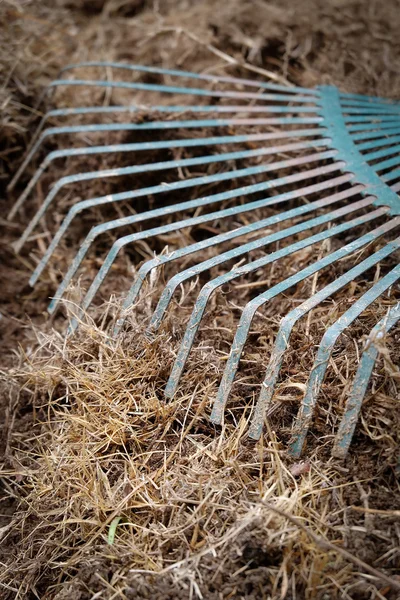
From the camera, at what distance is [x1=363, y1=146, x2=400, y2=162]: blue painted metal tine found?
226 centimetres

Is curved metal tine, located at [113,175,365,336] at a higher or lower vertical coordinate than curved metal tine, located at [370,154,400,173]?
lower

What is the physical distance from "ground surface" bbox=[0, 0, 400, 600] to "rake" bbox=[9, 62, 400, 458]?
73mm

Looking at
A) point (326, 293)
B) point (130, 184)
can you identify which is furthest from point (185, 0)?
point (326, 293)

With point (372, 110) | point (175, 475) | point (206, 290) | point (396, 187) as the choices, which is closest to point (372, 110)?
point (372, 110)

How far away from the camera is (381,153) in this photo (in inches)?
89.4

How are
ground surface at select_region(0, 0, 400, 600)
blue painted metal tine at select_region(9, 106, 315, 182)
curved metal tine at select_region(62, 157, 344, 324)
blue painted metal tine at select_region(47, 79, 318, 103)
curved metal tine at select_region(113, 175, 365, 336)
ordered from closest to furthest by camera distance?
ground surface at select_region(0, 0, 400, 600)
curved metal tine at select_region(113, 175, 365, 336)
curved metal tine at select_region(62, 157, 344, 324)
blue painted metal tine at select_region(9, 106, 315, 182)
blue painted metal tine at select_region(47, 79, 318, 103)

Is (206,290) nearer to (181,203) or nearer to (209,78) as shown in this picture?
(181,203)

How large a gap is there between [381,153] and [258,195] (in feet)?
1.53

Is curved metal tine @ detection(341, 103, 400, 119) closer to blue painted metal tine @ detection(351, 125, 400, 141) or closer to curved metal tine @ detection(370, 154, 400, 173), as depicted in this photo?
blue painted metal tine @ detection(351, 125, 400, 141)

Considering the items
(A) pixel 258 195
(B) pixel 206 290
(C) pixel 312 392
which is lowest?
(C) pixel 312 392

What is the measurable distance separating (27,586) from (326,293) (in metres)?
1.09

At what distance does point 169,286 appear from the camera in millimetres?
1865

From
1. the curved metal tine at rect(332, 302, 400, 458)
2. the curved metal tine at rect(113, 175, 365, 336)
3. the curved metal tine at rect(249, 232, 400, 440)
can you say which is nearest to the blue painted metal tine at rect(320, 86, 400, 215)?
the curved metal tine at rect(113, 175, 365, 336)

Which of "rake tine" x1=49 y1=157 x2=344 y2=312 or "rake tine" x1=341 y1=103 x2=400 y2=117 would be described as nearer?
"rake tine" x1=49 y1=157 x2=344 y2=312
